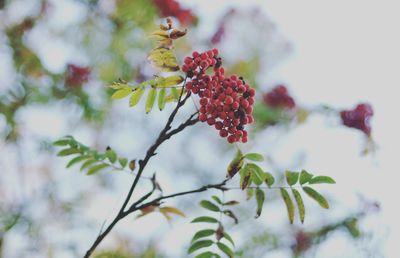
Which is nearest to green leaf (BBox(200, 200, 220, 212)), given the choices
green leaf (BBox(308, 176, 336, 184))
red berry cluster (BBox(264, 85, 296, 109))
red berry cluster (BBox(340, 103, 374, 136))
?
green leaf (BBox(308, 176, 336, 184))

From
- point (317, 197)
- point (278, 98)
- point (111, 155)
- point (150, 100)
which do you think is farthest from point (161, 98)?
point (278, 98)

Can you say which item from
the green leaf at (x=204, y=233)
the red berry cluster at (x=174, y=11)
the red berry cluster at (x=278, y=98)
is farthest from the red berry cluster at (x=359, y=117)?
the green leaf at (x=204, y=233)

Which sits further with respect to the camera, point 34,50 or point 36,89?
point 34,50

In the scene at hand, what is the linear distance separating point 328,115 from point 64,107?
171cm

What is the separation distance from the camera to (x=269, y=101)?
130 inches

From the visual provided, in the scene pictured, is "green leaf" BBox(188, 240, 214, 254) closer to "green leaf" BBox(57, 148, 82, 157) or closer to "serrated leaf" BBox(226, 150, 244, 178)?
"serrated leaf" BBox(226, 150, 244, 178)

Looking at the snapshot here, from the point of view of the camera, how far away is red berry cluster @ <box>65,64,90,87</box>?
2.95m

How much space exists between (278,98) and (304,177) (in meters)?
2.17

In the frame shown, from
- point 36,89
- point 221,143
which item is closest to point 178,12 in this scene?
point 36,89

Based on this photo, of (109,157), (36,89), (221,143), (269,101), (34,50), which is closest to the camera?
(109,157)

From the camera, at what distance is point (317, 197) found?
45.0 inches

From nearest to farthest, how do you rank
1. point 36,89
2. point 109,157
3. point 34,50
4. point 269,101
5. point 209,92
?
point 209,92, point 109,157, point 36,89, point 34,50, point 269,101

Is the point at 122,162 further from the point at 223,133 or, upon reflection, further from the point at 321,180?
the point at 321,180

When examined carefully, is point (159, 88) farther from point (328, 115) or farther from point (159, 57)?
point (328, 115)
